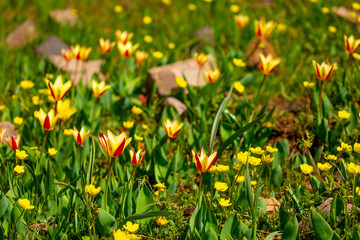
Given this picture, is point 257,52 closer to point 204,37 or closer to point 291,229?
point 204,37

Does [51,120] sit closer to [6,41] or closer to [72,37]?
[72,37]

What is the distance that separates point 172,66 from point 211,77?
1.01m

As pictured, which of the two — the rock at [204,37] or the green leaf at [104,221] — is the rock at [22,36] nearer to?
the rock at [204,37]

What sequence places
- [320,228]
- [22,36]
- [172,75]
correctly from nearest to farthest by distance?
1. [320,228]
2. [172,75]
3. [22,36]

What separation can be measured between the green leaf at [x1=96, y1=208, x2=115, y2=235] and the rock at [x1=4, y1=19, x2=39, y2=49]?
2992mm

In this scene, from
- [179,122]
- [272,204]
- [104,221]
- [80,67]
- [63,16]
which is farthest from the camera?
[63,16]

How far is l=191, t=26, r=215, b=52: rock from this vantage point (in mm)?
4285

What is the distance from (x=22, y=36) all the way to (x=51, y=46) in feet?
1.81

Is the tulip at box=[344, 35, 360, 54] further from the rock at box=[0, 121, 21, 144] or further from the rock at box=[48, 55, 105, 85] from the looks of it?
the rock at box=[0, 121, 21, 144]

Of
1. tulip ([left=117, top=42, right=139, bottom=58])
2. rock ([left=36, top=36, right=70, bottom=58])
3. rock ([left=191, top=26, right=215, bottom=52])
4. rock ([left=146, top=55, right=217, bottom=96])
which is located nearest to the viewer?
tulip ([left=117, top=42, right=139, bottom=58])

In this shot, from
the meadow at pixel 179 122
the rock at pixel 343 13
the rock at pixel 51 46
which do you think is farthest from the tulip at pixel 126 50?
the rock at pixel 343 13

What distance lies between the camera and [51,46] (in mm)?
4242

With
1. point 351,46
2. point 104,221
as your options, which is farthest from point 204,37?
point 104,221

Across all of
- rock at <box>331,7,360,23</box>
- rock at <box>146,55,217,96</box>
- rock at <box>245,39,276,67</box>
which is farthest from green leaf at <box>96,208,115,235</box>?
rock at <box>331,7,360,23</box>
